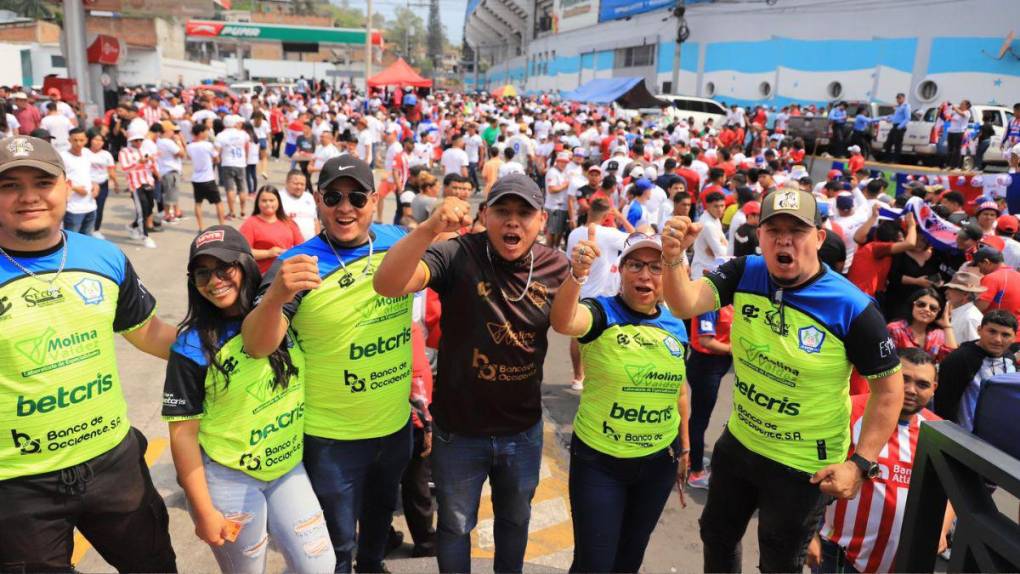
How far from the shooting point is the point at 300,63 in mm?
64375

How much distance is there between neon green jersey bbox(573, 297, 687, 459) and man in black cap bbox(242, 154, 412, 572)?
2.99 ft

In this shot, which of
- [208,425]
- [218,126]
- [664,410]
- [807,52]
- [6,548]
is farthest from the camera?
[807,52]

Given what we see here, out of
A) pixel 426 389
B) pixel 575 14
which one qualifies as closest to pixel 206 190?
pixel 426 389

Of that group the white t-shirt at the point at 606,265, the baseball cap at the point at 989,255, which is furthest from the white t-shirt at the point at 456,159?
the baseball cap at the point at 989,255

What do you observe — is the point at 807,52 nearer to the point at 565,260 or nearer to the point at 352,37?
the point at 565,260

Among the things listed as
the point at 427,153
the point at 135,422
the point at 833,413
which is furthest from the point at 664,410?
the point at 427,153

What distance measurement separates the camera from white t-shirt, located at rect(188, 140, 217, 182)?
1047 cm

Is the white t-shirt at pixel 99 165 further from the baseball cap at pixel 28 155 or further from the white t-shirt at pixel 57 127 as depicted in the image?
the baseball cap at pixel 28 155

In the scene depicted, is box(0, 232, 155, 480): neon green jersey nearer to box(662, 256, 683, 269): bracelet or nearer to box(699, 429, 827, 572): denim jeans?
box(662, 256, 683, 269): bracelet

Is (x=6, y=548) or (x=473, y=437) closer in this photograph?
(x=6, y=548)

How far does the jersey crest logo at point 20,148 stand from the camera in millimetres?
2389

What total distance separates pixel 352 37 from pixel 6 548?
6502cm

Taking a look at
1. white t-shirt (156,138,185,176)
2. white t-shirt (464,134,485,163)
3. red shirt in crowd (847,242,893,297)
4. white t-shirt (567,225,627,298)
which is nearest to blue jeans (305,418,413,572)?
white t-shirt (567,225,627,298)

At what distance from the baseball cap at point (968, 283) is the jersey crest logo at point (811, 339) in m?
3.12
